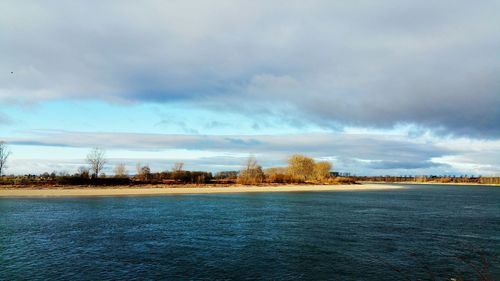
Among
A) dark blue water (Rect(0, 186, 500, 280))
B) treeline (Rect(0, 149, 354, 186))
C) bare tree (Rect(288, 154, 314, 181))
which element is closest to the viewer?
dark blue water (Rect(0, 186, 500, 280))

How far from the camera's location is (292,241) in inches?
1072

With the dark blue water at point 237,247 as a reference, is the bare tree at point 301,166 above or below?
above

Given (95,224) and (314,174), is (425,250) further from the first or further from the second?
(314,174)

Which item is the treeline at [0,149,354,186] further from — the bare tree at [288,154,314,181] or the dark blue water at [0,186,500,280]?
the dark blue water at [0,186,500,280]

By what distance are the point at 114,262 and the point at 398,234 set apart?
Result: 2228 centimetres

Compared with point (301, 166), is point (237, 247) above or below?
below

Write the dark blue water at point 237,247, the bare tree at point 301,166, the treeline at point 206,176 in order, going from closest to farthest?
the dark blue water at point 237,247
the treeline at point 206,176
the bare tree at point 301,166

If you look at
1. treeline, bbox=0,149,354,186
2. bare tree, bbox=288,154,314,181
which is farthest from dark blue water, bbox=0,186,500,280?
bare tree, bbox=288,154,314,181

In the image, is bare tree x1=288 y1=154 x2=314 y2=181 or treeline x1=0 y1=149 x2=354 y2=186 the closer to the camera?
treeline x1=0 y1=149 x2=354 y2=186

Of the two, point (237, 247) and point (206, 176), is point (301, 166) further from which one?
point (237, 247)

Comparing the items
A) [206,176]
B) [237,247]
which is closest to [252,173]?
[206,176]

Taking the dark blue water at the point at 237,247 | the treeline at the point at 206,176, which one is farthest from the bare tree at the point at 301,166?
the dark blue water at the point at 237,247

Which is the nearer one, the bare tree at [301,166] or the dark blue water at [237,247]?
the dark blue water at [237,247]

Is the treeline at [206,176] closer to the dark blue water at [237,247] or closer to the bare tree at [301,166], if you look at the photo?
the bare tree at [301,166]
